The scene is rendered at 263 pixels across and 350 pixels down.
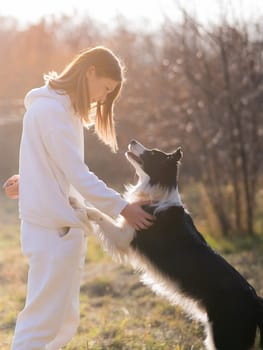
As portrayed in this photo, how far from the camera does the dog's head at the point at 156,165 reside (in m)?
4.89

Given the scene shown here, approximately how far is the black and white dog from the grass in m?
0.77

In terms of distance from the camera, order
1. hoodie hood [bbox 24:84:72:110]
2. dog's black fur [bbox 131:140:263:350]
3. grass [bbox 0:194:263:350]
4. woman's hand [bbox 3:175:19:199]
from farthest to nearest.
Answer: grass [bbox 0:194:263:350]
dog's black fur [bbox 131:140:263:350]
woman's hand [bbox 3:175:19:199]
hoodie hood [bbox 24:84:72:110]

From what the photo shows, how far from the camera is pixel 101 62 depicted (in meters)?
3.85

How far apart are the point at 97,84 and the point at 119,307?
11.6ft

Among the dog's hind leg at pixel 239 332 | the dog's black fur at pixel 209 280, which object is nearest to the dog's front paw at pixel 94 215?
the dog's black fur at pixel 209 280

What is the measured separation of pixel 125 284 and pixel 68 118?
444cm

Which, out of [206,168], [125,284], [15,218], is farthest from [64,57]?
[125,284]

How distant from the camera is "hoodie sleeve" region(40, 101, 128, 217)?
3.70 m

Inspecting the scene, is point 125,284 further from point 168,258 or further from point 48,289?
point 48,289

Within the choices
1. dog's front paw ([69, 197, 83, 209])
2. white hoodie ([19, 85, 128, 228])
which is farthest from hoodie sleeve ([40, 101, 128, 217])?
dog's front paw ([69, 197, 83, 209])

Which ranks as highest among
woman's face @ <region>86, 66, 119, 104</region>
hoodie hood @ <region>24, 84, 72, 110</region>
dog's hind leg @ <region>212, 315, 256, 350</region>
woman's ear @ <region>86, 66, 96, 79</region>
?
woman's ear @ <region>86, 66, 96, 79</region>

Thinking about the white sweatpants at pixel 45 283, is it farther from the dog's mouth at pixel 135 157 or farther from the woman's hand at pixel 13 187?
the dog's mouth at pixel 135 157

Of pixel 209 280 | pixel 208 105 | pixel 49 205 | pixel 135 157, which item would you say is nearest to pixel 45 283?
pixel 49 205

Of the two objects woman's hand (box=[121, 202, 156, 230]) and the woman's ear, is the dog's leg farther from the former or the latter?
the woman's ear
